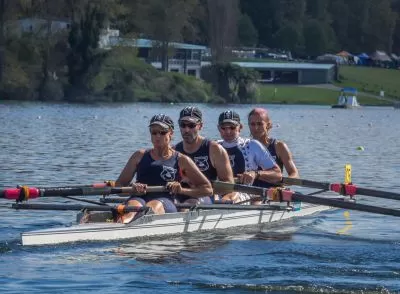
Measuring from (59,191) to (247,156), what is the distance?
406cm

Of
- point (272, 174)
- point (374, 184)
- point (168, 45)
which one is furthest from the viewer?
point (168, 45)

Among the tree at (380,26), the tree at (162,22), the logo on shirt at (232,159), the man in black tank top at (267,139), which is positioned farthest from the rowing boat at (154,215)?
the tree at (380,26)

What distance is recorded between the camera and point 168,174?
16500 mm

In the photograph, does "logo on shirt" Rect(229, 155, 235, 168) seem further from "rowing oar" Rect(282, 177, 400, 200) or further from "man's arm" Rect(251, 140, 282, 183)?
"rowing oar" Rect(282, 177, 400, 200)

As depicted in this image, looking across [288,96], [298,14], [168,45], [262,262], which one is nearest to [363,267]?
[262,262]

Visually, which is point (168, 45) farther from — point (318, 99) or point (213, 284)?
point (213, 284)

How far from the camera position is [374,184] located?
2767 cm

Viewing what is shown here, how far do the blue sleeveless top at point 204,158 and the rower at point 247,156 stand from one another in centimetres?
118

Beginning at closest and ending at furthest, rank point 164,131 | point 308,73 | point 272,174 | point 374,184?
point 164,131 < point 272,174 < point 374,184 < point 308,73

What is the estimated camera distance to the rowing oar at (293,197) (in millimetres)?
16516

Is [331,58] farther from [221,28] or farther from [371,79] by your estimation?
[221,28]

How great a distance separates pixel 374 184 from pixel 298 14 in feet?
438

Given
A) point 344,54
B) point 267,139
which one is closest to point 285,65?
point 344,54

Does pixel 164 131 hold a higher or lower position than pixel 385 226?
Answer: higher
